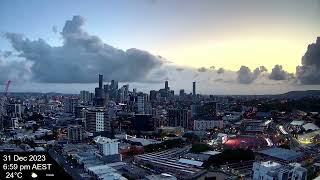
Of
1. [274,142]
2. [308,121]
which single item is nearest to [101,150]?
[274,142]

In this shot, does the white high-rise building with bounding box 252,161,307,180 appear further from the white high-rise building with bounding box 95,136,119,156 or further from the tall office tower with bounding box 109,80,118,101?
the tall office tower with bounding box 109,80,118,101

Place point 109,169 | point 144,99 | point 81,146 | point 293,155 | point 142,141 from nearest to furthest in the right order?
point 109,169, point 293,155, point 81,146, point 142,141, point 144,99

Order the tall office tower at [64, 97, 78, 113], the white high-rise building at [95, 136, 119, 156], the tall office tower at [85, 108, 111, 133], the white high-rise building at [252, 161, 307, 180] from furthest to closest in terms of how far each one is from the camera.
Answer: the tall office tower at [64, 97, 78, 113]
the tall office tower at [85, 108, 111, 133]
the white high-rise building at [95, 136, 119, 156]
the white high-rise building at [252, 161, 307, 180]

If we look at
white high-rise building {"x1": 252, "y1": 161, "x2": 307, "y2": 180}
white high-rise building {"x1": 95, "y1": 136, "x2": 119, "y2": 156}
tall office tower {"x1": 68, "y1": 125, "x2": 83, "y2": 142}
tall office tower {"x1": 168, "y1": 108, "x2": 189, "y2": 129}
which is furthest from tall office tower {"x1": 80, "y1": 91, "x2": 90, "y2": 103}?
white high-rise building {"x1": 252, "y1": 161, "x2": 307, "y2": 180}

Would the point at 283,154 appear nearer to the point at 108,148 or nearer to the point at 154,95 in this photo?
the point at 108,148

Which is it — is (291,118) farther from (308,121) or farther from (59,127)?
(59,127)

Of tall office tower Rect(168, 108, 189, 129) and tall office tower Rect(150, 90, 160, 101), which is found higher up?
tall office tower Rect(150, 90, 160, 101)
